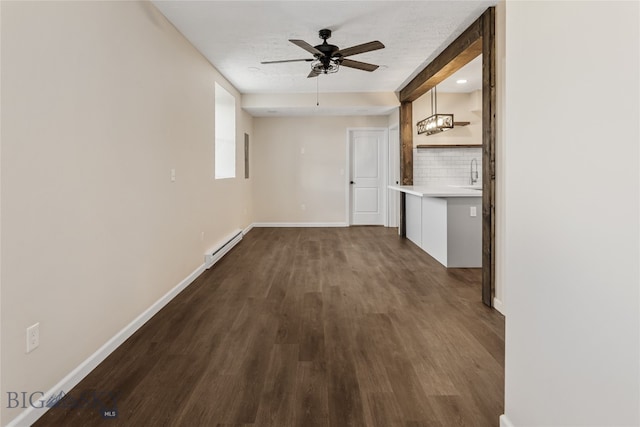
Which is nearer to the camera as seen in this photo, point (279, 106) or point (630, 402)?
point (630, 402)

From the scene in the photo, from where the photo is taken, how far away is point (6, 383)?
1609 mm

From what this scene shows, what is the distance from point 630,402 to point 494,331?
1.87 meters

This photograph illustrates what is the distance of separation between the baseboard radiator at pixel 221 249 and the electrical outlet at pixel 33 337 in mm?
2725

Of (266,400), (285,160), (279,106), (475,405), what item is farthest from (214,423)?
(285,160)

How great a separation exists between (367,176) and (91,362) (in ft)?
22.2

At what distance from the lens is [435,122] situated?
591cm

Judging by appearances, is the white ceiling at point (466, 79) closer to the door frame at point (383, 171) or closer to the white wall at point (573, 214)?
the door frame at point (383, 171)

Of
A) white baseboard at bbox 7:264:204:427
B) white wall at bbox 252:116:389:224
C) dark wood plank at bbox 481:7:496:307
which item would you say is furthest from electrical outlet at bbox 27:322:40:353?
white wall at bbox 252:116:389:224

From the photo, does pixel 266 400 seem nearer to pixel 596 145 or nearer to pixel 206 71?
pixel 596 145

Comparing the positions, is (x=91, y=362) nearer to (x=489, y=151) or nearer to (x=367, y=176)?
(x=489, y=151)

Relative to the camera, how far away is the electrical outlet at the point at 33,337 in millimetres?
1735

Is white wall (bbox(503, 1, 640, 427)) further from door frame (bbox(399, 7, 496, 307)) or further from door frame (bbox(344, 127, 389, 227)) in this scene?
door frame (bbox(344, 127, 389, 227))

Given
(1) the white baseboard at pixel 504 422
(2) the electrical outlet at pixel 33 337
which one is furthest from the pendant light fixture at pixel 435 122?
(2) the electrical outlet at pixel 33 337

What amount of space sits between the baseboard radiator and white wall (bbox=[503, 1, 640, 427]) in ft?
11.9
